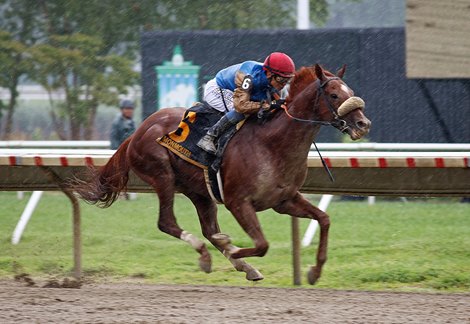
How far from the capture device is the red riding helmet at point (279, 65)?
21.7 feet

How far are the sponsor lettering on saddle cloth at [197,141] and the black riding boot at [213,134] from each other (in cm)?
4

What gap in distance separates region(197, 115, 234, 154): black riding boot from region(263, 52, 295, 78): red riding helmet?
1.58 feet

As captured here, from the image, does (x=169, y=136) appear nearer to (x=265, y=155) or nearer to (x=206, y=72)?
(x=265, y=155)

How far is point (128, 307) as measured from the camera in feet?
19.3

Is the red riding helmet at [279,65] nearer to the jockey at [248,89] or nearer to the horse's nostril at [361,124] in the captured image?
the jockey at [248,89]

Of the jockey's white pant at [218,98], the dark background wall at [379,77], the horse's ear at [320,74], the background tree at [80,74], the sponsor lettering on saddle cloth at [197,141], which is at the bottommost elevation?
the background tree at [80,74]

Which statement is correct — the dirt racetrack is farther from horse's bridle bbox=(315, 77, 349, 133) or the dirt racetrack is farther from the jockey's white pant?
the jockey's white pant

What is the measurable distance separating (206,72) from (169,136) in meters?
6.18

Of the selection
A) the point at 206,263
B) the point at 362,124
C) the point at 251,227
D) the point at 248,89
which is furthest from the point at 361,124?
the point at 206,263

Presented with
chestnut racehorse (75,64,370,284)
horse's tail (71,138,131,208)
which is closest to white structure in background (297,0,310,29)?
horse's tail (71,138,131,208)

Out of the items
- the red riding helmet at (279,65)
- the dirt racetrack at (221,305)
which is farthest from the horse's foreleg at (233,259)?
the red riding helmet at (279,65)

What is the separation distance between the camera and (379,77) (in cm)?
1248

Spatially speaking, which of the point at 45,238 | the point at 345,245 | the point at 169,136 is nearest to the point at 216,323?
the point at 169,136

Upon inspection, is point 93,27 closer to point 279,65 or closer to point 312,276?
point 279,65
